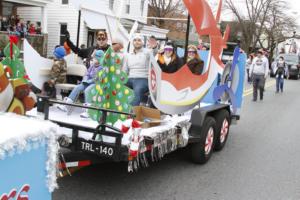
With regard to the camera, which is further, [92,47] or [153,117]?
[92,47]

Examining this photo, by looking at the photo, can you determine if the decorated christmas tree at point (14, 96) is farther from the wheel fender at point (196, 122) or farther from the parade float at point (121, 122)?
the wheel fender at point (196, 122)

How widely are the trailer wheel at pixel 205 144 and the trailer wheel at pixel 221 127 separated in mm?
344

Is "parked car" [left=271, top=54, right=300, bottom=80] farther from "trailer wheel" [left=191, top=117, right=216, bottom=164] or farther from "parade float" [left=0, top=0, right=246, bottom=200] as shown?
"parade float" [left=0, top=0, right=246, bottom=200]

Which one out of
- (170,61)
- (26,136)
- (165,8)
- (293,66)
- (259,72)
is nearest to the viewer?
(26,136)

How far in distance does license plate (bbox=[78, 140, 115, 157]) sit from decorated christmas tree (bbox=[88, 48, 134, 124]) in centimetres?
33

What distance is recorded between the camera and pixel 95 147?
3908mm

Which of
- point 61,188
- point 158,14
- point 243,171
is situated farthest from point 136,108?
point 158,14

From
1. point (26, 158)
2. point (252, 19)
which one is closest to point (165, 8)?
point (252, 19)

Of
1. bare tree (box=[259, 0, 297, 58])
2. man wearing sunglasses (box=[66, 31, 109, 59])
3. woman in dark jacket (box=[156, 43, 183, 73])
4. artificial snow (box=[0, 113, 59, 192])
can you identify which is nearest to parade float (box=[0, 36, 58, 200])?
artificial snow (box=[0, 113, 59, 192])

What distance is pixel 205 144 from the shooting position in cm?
568

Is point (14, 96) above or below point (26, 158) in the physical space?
above

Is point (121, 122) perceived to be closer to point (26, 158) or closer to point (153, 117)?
point (153, 117)

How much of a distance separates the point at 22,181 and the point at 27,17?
86.3ft

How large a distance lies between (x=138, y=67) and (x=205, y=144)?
1473 millimetres
